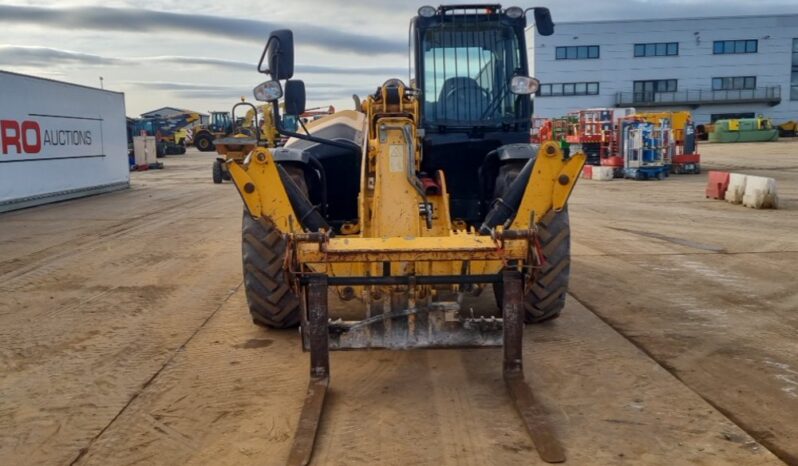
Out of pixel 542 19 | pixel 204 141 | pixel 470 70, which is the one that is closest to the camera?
pixel 542 19

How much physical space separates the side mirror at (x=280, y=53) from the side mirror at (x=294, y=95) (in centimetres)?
32

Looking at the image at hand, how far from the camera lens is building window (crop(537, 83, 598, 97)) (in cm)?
5744

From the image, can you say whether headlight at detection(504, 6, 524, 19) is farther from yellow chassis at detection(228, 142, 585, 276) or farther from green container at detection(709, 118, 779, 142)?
green container at detection(709, 118, 779, 142)

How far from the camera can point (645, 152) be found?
22.7 m

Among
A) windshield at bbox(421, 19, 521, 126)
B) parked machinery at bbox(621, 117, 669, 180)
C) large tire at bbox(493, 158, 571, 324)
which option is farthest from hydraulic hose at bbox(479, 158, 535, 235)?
parked machinery at bbox(621, 117, 669, 180)

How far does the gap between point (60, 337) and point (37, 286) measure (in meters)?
2.49

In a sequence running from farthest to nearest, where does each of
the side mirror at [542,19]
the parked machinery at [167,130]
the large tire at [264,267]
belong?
the parked machinery at [167,130] < the side mirror at [542,19] < the large tire at [264,267]

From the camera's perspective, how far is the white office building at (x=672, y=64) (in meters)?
57.7

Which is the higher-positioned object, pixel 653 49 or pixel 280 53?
pixel 653 49

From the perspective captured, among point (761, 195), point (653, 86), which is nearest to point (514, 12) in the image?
point (761, 195)

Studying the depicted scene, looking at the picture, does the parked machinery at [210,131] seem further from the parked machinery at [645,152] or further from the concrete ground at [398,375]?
the concrete ground at [398,375]

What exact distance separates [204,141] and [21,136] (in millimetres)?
36240

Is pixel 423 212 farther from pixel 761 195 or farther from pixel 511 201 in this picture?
pixel 761 195

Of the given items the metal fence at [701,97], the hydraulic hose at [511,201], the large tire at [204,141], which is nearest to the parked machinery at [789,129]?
the metal fence at [701,97]
